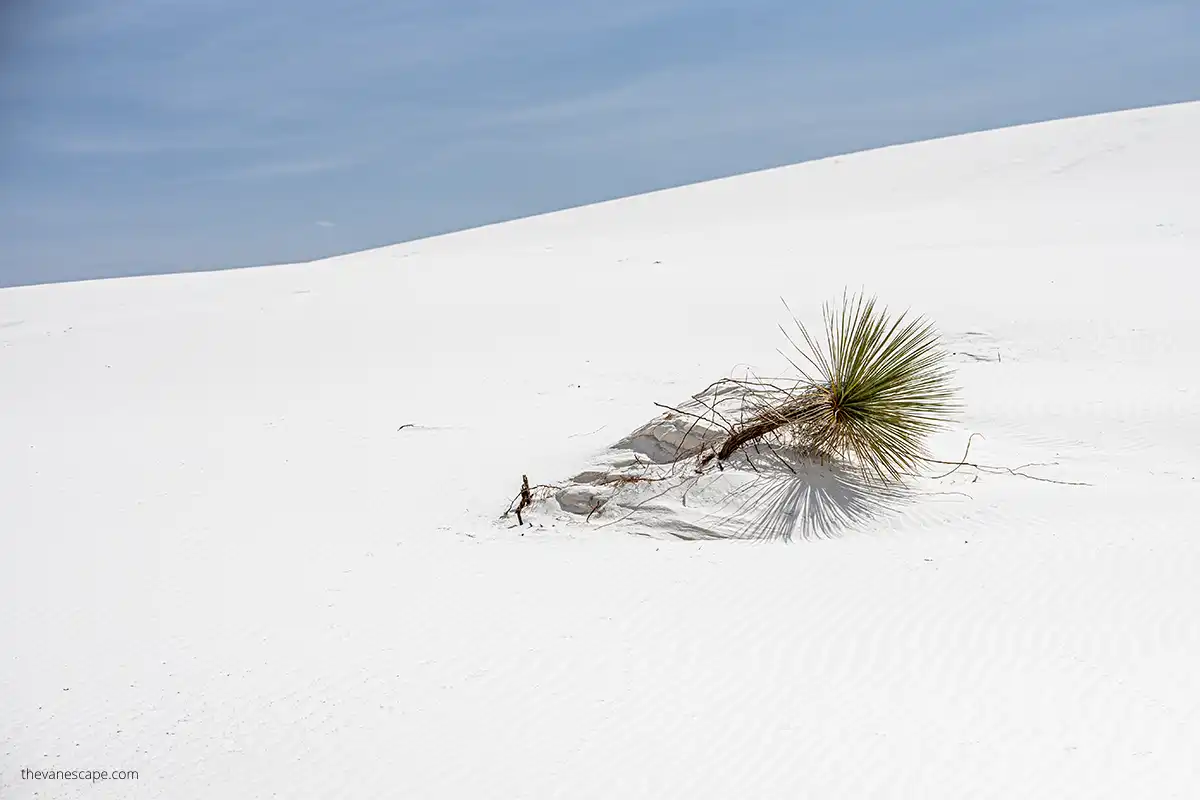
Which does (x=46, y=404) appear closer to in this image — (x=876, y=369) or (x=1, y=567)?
(x=1, y=567)

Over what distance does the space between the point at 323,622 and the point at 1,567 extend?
2.55 metres

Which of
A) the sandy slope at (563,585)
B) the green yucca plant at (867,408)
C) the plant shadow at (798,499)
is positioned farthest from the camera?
the green yucca plant at (867,408)

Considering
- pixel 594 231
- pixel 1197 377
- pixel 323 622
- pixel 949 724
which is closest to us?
pixel 949 724

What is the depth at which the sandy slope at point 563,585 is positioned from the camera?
4.07 meters

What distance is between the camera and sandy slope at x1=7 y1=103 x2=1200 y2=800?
407cm

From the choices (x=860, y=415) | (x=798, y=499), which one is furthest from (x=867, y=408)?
(x=798, y=499)

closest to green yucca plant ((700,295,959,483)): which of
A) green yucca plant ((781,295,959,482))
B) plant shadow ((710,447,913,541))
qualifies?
green yucca plant ((781,295,959,482))

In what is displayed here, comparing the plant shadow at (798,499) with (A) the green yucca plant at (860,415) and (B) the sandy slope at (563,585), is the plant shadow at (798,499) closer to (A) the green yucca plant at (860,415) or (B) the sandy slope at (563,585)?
(A) the green yucca plant at (860,415)

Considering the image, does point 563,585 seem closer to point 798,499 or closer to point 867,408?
point 798,499

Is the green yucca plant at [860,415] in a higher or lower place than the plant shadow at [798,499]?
higher

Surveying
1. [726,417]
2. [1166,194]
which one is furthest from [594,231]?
[726,417]

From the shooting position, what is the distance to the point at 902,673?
461cm

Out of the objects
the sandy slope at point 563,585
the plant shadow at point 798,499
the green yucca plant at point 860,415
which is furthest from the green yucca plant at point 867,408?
the sandy slope at point 563,585

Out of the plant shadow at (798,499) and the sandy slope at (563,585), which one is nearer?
the sandy slope at (563,585)
